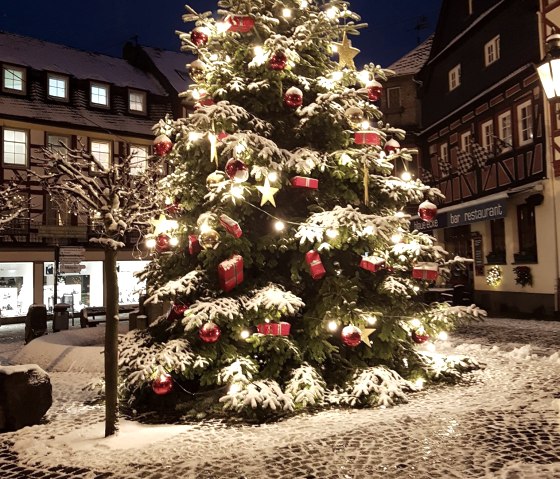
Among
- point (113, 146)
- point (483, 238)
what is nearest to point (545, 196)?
point (483, 238)

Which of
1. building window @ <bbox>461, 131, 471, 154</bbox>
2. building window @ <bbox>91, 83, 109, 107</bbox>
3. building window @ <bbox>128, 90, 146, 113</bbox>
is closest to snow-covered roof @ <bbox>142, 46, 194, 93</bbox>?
building window @ <bbox>128, 90, 146, 113</bbox>

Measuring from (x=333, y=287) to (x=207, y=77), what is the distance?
11.7 ft

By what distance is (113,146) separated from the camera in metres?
28.1

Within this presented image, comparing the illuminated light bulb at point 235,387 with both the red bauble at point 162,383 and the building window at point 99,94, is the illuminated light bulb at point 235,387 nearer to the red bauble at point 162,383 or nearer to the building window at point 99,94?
the red bauble at point 162,383

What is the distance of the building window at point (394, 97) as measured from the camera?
97.0ft

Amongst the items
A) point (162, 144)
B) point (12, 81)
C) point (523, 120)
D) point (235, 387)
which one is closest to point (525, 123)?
point (523, 120)

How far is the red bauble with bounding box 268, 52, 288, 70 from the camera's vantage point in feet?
23.5

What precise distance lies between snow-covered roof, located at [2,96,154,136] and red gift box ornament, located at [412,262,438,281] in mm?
19547

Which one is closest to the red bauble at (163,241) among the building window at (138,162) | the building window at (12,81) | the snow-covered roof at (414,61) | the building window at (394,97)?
the building window at (138,162)

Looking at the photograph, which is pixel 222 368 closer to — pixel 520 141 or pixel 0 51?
pixel 520 141

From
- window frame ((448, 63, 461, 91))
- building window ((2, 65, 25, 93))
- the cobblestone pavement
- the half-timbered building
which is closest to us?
the cobblestone pavement

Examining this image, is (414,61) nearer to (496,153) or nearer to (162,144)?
(496,153)

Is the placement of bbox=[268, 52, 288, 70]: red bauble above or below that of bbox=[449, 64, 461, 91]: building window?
below

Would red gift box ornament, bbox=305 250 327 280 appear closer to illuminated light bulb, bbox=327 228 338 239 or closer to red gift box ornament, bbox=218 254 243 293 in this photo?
illuminated light bulb, bbox=327 228 338 239
